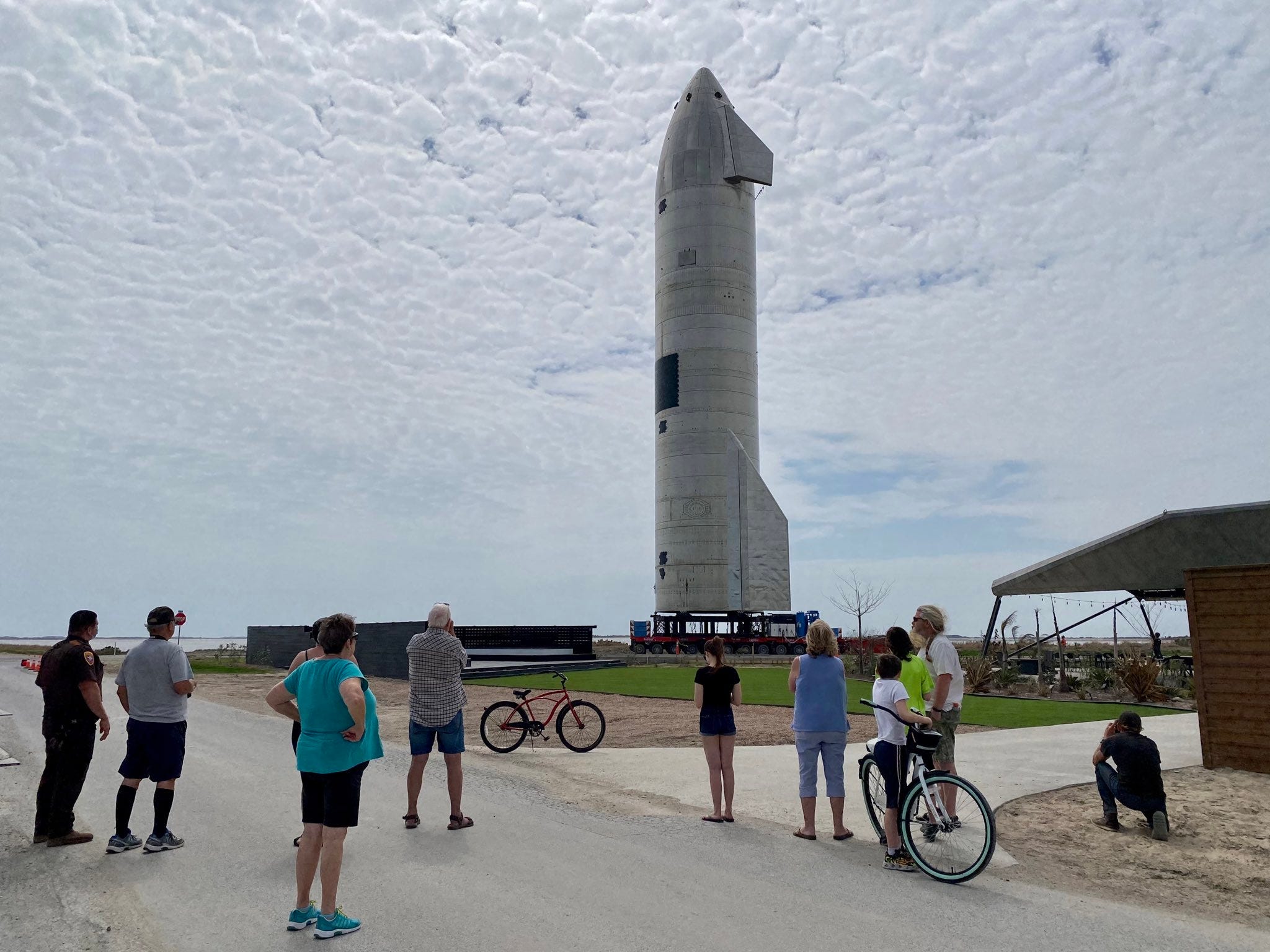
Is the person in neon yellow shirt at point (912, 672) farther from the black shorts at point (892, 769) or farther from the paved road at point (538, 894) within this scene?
the paved road at point (538, 894)

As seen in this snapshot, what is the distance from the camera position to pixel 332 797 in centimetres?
539

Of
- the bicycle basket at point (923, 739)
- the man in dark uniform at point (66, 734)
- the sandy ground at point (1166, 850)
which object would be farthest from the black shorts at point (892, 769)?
the man in dark uniform at point (66, 734)

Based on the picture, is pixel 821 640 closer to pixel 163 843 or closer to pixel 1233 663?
pixel 163 843

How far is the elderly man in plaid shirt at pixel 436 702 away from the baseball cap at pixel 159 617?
2.02 meters

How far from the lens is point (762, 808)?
367 inches

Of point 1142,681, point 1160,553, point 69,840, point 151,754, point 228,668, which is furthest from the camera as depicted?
point 228,668

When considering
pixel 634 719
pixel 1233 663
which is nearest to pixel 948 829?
pixel 1233 663

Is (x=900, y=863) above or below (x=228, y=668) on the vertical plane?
below

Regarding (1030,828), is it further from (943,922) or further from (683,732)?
(683,732)

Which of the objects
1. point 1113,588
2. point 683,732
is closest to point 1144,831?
point 683,732

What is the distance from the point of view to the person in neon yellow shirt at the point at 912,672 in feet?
25.2

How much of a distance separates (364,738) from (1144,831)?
7354 millimetres

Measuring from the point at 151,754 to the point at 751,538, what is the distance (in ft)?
125

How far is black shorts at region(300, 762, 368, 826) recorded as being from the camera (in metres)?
5.39
